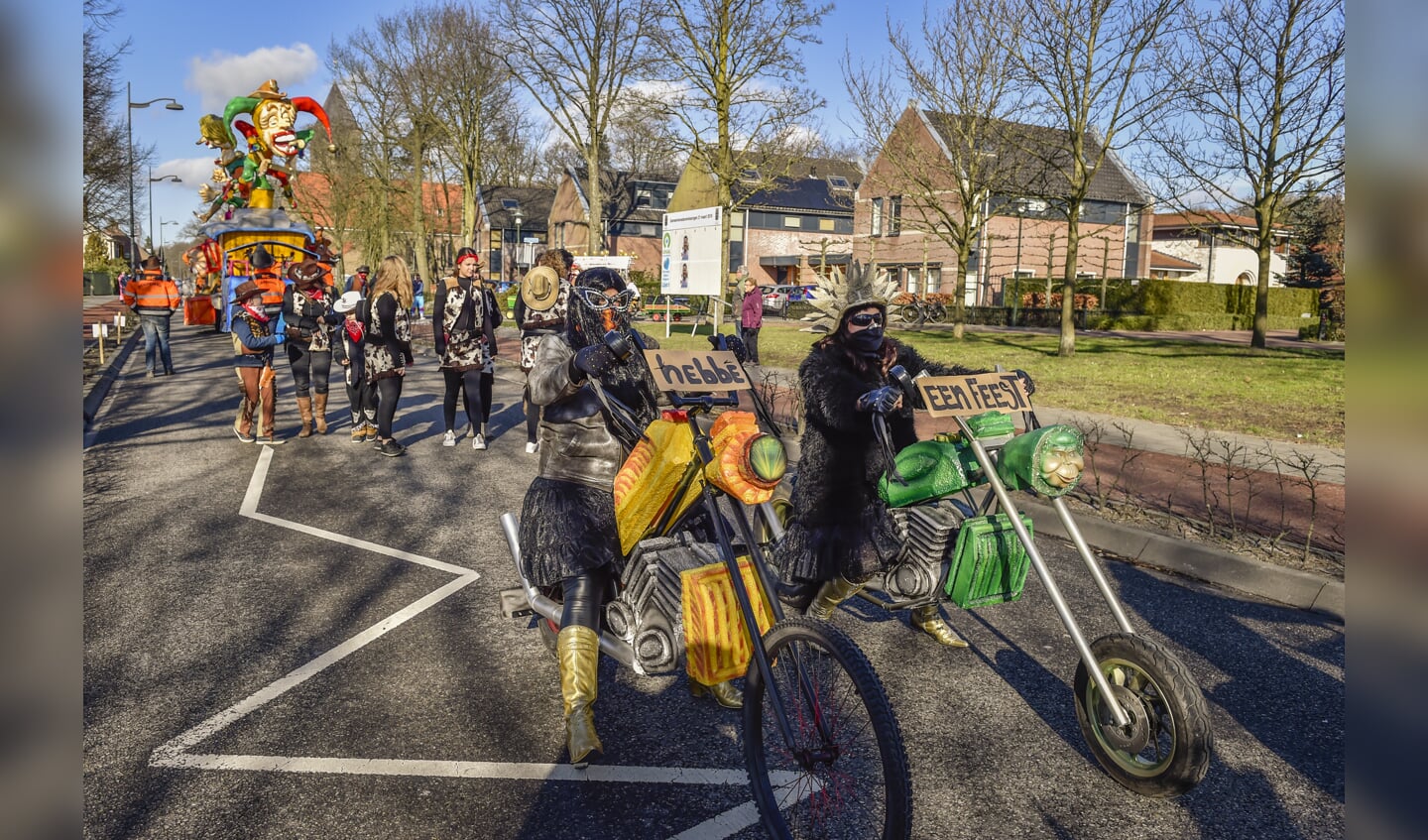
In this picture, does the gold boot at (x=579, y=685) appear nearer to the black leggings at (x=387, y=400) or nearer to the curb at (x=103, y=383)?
the curb at (x=103, y=383)

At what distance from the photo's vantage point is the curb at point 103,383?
1189cm

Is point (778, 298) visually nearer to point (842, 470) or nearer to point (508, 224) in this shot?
point (508, 224)

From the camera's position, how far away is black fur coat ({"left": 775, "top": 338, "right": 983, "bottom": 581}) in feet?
13.1

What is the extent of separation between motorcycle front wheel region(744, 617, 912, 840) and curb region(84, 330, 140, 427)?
6827mm

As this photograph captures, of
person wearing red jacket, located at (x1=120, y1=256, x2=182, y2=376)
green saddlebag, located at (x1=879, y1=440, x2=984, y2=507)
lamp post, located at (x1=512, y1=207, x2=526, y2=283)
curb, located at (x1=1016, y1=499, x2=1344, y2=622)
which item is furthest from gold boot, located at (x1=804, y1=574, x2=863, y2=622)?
lamp post, located at (x1=512, y1=207, x2=526, y2=283)

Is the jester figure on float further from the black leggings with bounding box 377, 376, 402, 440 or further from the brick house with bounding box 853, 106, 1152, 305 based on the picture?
the brick house with bounding box 853, 106, 1152, 305

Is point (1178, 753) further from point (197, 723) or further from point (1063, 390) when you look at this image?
point (1063, 390)

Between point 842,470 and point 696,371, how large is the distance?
1.04 metres

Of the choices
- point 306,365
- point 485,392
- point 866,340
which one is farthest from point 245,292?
point 866,340

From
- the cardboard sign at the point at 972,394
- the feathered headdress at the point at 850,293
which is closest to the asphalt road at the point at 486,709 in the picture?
the cardboard sign at the point at 972,394

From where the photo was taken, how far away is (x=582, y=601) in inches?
147

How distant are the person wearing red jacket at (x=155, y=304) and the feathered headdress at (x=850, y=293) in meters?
14.6

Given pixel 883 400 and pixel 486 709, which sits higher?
pixel 883 400
